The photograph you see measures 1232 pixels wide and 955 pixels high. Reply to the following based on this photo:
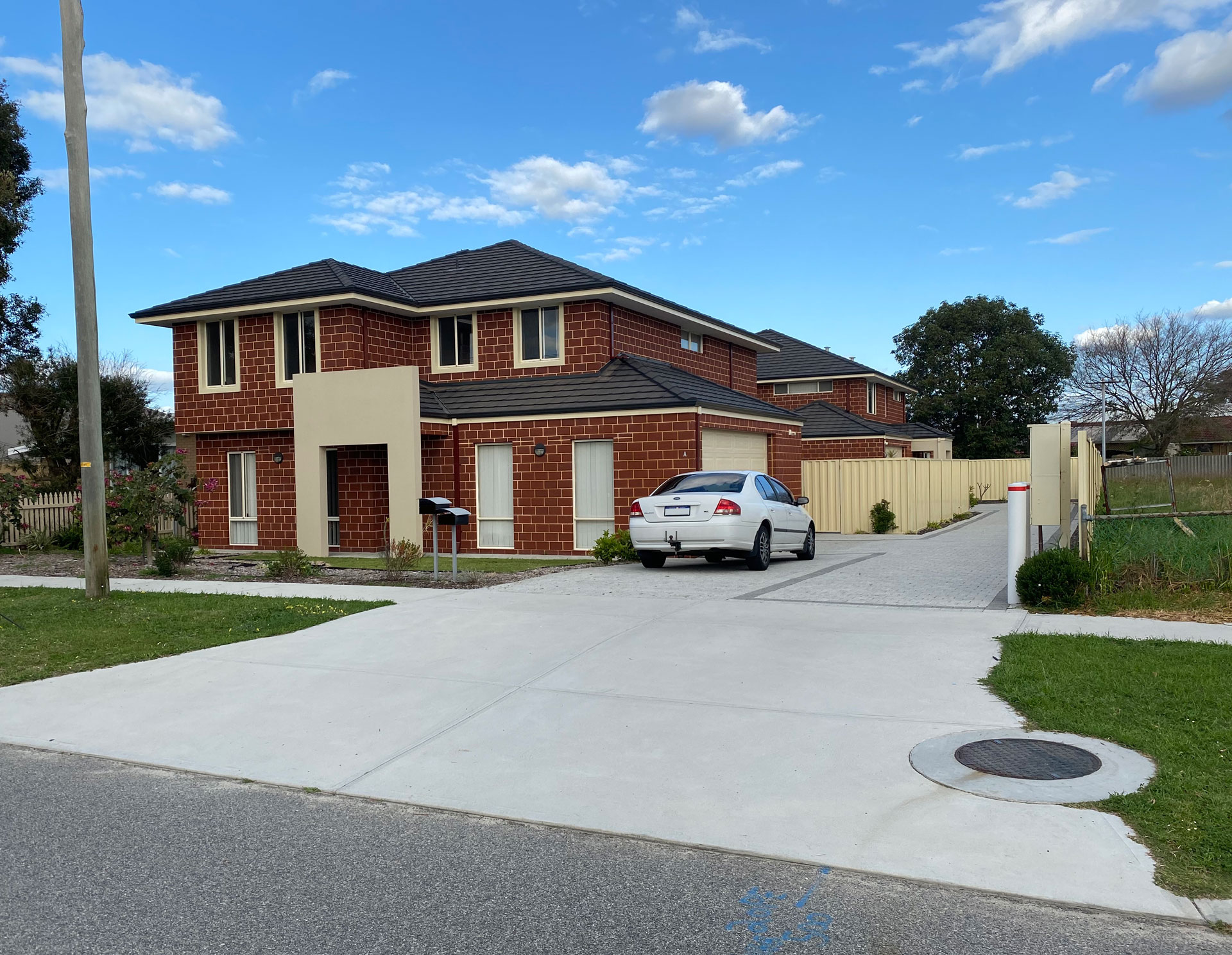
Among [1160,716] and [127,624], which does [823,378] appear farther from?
[1160,716]

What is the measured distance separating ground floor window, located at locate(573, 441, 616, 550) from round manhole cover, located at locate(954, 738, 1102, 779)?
13578mm

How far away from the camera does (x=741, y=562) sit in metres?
16.5

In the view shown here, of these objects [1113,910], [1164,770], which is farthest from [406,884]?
[1164,770]

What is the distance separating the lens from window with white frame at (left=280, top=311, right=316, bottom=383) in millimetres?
21797

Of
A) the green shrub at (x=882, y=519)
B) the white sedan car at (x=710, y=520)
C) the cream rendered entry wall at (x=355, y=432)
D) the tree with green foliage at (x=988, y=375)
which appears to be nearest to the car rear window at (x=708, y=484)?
the white sedan car at (x=710, y=520)

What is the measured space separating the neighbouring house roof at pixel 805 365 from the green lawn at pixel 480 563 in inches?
827

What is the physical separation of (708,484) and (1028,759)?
373 inches

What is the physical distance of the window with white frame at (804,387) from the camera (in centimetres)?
3897

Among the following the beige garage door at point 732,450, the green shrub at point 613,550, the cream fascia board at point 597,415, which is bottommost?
the green shrub at point 613,550

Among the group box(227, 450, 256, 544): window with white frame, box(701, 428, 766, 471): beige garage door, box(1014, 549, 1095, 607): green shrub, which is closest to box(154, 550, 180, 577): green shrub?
box(227, 450, 256, 544): window with white frame

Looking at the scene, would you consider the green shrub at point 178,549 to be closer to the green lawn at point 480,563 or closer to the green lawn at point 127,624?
the green lawn at point 480,563

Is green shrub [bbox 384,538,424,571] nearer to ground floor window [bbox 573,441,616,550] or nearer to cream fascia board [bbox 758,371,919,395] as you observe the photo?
ground floor window [bbox 573,441,616,550]

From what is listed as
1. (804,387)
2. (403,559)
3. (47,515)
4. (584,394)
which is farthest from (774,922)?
(804,387)

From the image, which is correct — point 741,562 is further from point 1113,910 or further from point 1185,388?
point 1185,388
